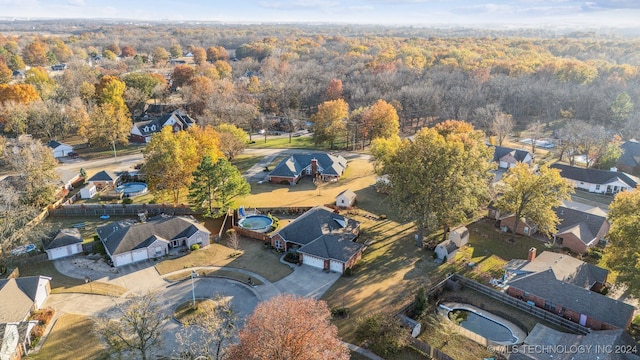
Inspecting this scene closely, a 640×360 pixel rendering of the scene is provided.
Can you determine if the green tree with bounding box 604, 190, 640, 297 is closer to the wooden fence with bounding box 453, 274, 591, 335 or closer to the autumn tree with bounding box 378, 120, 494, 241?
the wooden fence with bounding box 453, 274, 591, 335

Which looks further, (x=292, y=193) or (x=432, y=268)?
(x=292, y=193)

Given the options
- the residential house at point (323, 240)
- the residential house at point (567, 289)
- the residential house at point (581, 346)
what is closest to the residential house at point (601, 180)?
the residential house at point (567, 289)

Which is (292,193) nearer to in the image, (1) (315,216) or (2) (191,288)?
(1) (315,216)

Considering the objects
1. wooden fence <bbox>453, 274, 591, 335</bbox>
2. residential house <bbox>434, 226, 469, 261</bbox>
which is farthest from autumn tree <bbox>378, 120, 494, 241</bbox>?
wooden fence <bbox>453, 274, 591, 335</bbox>

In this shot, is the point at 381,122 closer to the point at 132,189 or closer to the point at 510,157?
the point at 510,157

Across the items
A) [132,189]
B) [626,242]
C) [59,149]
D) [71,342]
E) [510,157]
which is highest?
[626,242]

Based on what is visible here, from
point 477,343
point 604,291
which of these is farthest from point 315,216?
point 604,291

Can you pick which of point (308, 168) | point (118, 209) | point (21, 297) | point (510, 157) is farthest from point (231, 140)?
point (510, 157)
